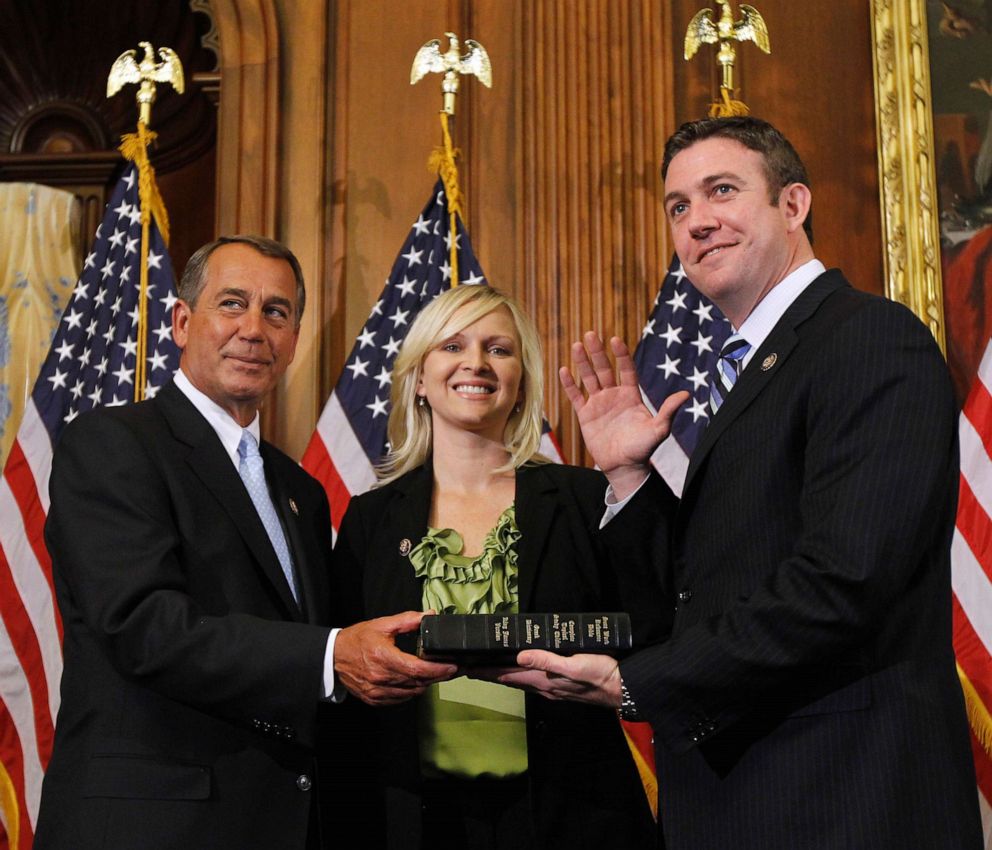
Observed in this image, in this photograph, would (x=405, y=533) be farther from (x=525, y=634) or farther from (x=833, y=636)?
(x=833, y=636)

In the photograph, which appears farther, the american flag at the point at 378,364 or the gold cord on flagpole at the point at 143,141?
the gold cord on flagpole at the point at 143,141

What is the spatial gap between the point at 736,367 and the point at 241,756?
125 cm

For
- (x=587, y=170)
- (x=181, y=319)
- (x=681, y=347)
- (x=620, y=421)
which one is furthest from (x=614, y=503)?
(x=587, y=170)

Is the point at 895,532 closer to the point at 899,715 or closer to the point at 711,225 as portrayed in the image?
the point at 899,715

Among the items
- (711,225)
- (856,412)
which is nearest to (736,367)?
(711,225)

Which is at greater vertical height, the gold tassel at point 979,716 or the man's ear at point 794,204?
the man's ear at point 794,204

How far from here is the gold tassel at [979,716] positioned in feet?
12.9

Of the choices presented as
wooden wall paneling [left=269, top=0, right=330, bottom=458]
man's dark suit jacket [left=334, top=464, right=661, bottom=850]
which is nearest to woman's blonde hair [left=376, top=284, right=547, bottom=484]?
man's dark suit jacket [left=334, top=464, right=661, bottom=850]

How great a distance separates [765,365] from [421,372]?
1.36 metres

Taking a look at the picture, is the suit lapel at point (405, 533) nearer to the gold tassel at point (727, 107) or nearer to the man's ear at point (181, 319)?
the man's ear at point (181, 319)

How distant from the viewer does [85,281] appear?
4.98 metres

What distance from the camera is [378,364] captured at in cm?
475

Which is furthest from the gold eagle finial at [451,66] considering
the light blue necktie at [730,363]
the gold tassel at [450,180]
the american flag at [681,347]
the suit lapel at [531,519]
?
the light blue necktie at [730,363]

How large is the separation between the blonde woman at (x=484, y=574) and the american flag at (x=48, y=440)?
172 cm
